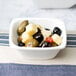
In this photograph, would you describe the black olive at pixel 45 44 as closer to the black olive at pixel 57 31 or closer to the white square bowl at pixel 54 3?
the black olive at pixel 57 31

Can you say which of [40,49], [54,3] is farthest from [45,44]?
[54,3]

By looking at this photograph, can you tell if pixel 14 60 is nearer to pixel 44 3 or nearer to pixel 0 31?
pixel 0 31

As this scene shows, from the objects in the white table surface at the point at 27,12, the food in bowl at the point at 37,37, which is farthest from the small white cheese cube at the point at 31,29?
the white table surface at the point at 27,12

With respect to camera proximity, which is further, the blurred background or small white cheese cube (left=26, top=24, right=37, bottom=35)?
the blurred background

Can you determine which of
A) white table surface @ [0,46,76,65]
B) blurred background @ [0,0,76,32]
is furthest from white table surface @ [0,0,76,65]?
white table surface @ [0,46,76,65]

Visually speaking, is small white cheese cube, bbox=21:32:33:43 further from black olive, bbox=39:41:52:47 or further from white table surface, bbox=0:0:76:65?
white table surface, bbox=0:0:76:65

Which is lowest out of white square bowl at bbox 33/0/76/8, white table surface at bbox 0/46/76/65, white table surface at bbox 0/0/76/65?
white table surface at bbox 0/46/76/65
